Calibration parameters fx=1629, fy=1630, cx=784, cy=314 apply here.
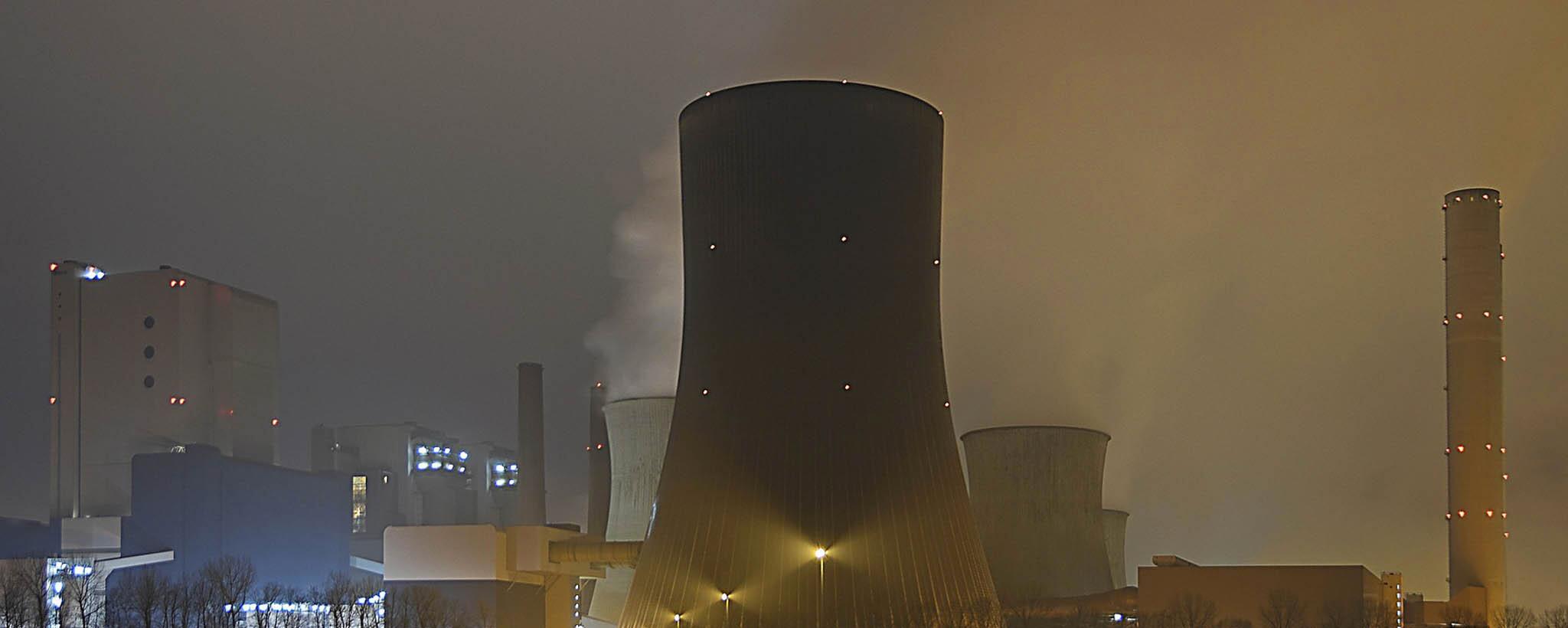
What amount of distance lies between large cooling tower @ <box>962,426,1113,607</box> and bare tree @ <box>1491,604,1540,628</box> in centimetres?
524

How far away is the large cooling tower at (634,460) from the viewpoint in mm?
20859

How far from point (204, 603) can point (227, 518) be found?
6.10 metres

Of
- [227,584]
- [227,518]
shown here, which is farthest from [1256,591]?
[227,518]

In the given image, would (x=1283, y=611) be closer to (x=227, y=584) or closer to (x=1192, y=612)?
(x=1192, y=612)

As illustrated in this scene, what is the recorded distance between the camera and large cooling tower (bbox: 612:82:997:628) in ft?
46.2

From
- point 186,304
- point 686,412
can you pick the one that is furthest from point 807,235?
point 186,304

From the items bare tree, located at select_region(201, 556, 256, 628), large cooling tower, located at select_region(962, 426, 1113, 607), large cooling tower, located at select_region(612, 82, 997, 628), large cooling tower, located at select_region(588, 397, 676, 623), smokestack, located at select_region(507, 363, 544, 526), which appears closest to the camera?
large cooling tower, located at select_region(612, 82, 997, 628)

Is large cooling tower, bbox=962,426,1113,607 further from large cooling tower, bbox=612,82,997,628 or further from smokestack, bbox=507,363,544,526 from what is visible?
smokestack, bbox=507,363,544,526

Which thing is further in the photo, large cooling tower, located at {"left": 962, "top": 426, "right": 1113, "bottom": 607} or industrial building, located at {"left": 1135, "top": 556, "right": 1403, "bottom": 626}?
large cooling tower, located at {"left": 962, "top": 426, "right": 1113, "bottom": 607}

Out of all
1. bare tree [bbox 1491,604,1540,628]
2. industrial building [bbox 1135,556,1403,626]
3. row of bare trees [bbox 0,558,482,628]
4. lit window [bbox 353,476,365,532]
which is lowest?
bare tree [bbox 1491,604,1540,628]

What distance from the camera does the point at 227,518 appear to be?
27766 mm

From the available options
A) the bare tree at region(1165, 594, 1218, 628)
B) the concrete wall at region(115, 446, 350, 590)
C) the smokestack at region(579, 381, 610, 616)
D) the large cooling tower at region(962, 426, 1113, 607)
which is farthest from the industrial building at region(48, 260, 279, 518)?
the bare tree at region(1165, 594, 1218, 628)

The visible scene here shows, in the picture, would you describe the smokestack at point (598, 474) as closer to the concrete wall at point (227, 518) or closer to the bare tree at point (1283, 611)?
the concrete wall at point (227, 518)

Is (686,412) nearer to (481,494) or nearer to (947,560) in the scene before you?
(947,560)
